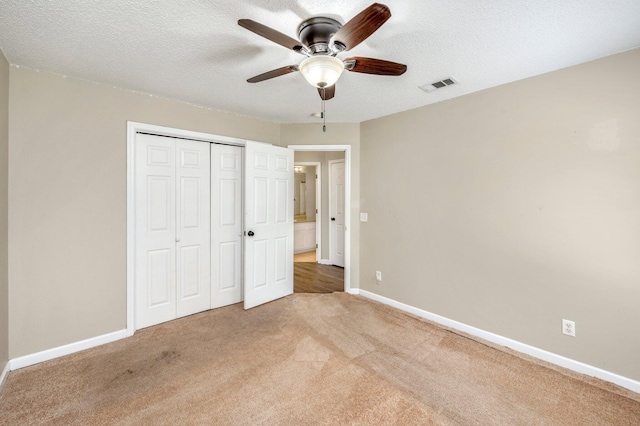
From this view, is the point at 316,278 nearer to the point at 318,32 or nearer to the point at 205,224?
the point at 205,224

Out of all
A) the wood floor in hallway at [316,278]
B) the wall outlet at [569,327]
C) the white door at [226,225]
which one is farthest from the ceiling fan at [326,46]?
the wood floor in hallway at [316,278]

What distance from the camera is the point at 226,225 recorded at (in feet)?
11.5

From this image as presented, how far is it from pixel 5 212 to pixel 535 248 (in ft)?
14.0

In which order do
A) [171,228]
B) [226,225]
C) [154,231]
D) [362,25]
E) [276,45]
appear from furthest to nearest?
[226,225] → [171,228] → [154,231] → [276,45] → [362,25]

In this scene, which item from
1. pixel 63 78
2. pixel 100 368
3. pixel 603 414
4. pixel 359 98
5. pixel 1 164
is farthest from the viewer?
pixel 359 98

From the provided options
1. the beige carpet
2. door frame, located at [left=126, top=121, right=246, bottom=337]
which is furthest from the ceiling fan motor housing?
the beige carpet

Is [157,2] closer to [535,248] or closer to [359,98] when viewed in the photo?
[359,98]

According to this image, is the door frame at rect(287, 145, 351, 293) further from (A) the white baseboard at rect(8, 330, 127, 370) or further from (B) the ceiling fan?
(A) the white baseboard at rect(8, 330, 127, 370)

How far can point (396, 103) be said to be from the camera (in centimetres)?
309

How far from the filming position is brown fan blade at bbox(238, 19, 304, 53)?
131 centimetres

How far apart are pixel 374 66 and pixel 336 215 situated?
393cm

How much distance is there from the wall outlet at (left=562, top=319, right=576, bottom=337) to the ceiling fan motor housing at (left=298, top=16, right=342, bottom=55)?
275 cm

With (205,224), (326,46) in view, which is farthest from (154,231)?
(326,46)

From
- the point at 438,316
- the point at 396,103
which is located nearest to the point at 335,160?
the point at 396,103
